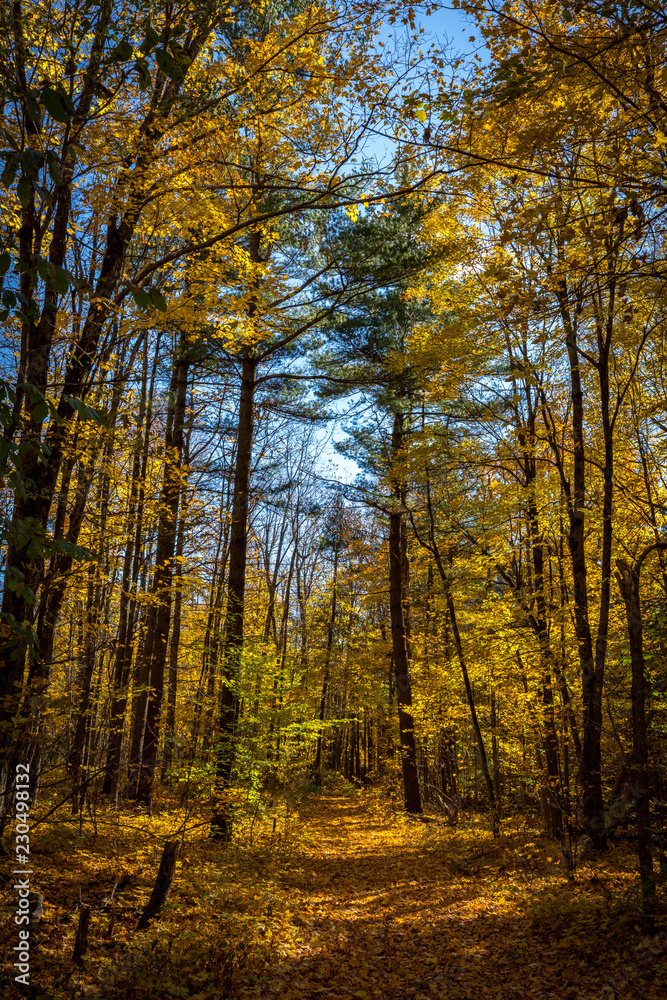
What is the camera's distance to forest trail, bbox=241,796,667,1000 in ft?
13.5

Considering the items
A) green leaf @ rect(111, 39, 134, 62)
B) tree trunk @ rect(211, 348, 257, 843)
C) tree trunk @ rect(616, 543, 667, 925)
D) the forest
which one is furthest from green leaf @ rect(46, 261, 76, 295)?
tree trunk @ rect(211, 348, 257, 843)

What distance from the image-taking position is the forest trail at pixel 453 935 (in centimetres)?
411

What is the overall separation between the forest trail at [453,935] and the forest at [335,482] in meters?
0.04

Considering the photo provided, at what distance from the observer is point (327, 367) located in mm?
11031

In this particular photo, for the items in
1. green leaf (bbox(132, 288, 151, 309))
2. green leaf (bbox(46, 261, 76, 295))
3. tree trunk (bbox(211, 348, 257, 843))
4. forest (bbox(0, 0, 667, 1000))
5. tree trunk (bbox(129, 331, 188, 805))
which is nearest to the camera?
green leaf (bbox(46, 261, 76, 295))

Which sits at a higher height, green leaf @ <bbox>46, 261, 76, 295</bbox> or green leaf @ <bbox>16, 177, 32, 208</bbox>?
green leaf @ <bbox>16, 177, 32, 208</bbox>

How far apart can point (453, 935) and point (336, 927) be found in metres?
1.19

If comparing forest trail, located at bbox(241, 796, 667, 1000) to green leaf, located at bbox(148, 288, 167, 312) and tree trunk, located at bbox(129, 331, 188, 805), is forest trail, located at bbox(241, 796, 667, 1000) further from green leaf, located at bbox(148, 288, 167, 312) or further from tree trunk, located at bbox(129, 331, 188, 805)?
green leaf, located at bbox(148, 288, 167, 312)

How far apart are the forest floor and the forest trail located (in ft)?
0.06

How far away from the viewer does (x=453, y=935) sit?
532 centimetres

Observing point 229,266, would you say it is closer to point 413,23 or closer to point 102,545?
point 413,23

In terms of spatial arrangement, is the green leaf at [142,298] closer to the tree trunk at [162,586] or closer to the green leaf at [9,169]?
the green leaf at [9,169]

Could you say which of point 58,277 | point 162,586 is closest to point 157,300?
point 58,277

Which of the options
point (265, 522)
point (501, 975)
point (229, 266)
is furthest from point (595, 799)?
point (265, 522)
